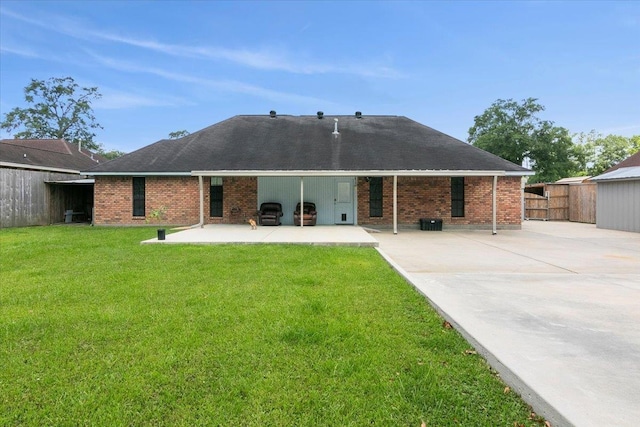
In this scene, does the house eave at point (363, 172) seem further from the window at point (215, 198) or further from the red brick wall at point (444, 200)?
the window at point (215, 198)

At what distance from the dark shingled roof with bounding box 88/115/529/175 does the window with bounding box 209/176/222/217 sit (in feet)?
3.09

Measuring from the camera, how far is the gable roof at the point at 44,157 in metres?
17.2

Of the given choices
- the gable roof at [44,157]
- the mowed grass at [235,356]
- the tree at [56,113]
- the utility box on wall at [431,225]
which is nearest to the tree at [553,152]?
the utility box on wall at [431,225]

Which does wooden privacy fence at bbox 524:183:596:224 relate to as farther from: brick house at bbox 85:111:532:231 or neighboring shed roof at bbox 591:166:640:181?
brick house at bbox 85:111:532:231

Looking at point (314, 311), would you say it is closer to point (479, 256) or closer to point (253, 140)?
point (479, 256)

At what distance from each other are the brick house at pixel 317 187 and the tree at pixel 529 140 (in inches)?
820

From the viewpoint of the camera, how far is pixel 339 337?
313 centimetres

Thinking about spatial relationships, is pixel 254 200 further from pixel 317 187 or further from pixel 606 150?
pixel 606 150

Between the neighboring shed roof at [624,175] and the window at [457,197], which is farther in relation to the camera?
the window at [457,197]

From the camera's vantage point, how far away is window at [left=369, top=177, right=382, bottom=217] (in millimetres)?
14438

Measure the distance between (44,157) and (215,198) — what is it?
43.9ft

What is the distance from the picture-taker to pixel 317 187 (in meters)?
14.6

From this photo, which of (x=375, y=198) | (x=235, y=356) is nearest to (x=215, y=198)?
(x=375, y=198)

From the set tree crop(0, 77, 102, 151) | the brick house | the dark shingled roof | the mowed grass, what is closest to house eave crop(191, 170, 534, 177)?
the dark shingled roof
